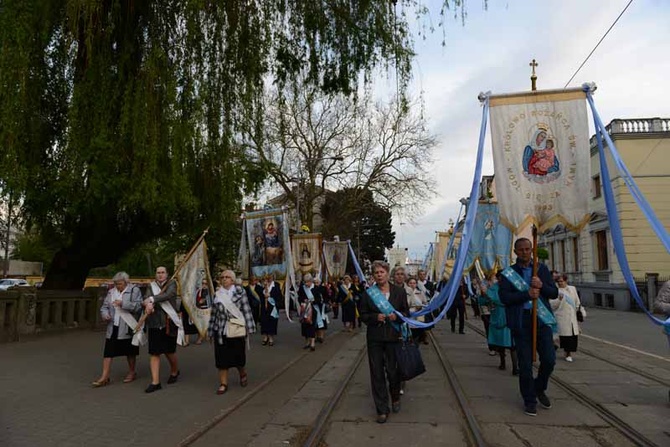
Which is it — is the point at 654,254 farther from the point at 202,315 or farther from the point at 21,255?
the point at 21,255

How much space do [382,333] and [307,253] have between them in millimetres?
15101

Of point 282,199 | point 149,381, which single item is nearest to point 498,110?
point 149,381

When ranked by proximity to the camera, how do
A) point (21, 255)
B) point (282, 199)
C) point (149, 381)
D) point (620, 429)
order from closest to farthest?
point (620, 429)
point (149, 381)
point (282, 199)
point (21, 255)

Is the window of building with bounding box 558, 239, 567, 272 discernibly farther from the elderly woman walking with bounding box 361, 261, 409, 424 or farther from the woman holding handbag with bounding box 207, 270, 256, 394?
the elderly woman walking with bounding box 361, 261, 409, 424

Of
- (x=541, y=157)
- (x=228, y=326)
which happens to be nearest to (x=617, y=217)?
(x=541, y=157)

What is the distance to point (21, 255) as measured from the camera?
62500mm

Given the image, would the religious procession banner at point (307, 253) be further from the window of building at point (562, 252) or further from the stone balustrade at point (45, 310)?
the window of building at point (562, 252)

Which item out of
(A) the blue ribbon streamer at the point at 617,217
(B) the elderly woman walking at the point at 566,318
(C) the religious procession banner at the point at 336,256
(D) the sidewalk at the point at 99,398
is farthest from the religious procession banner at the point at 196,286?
(C) the religious procession banner at the point at 336,256

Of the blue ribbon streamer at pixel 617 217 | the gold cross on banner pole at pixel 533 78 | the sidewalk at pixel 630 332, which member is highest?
the gold cross on banner pole at pixel 533 78

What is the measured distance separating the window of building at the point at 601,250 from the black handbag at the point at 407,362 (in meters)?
27.5

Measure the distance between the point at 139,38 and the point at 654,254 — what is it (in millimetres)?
26330

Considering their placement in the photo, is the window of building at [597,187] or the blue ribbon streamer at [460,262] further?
the window of building at [597,187]

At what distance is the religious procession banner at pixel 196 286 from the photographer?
905 cm

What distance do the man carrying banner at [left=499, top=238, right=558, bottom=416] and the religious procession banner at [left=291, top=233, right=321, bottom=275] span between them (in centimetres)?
1462
